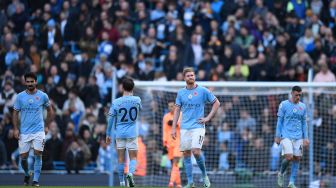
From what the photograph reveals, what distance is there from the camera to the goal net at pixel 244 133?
87.2 feet

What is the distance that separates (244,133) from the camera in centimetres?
2739

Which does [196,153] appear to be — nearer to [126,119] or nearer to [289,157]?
[126,119]

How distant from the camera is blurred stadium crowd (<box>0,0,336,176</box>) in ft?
90.9

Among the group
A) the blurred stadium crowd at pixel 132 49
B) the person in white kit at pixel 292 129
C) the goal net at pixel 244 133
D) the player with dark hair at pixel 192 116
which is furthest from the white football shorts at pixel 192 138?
the blurred stadium crowd at pixel 132 49

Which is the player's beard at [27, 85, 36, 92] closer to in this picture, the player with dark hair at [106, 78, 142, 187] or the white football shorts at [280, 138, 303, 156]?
the player with dark hair at [106, 78, 142, 187]

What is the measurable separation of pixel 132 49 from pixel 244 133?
198 inches

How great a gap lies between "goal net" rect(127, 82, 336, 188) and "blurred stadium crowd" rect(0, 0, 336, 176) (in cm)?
15

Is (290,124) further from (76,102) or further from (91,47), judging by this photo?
(91,47)

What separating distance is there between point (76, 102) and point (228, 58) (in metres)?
4.69

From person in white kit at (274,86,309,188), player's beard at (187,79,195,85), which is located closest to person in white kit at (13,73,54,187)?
player's beard at (187,79,195,85)

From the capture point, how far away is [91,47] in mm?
30922

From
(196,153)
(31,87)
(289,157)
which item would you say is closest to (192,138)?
(196,153)

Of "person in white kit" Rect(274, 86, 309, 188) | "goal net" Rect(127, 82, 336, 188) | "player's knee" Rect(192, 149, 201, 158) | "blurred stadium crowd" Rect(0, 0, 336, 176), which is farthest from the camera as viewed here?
"blurred stadium crowd" Rect(0, 0, 336, 176)

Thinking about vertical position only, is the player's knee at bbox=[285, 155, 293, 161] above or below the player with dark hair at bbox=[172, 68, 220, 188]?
below
